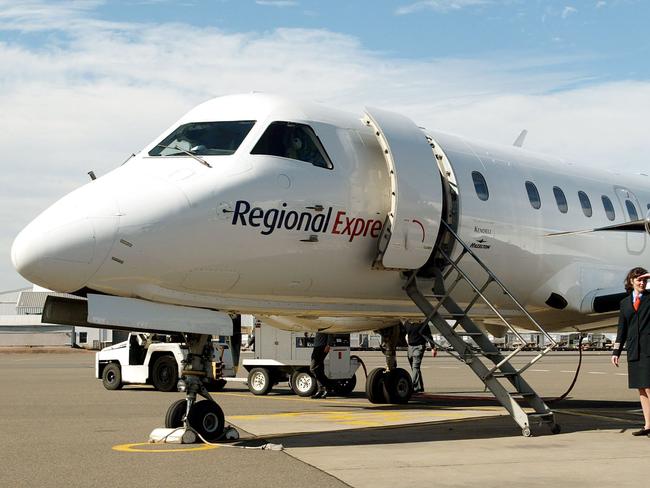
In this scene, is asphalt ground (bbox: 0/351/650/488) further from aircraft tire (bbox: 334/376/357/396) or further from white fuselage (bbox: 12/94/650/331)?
aircraft tire (bbox: 334/376/357/396)

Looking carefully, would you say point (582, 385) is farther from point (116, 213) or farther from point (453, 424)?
point (116, 213)

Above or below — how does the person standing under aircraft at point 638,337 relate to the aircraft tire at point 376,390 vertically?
above

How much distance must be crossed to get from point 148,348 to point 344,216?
40.8 feet

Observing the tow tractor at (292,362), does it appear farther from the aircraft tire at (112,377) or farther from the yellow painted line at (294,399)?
the aircraft tire at (112,377)

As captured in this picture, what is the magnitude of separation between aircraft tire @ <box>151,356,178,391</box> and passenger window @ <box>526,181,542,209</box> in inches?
429

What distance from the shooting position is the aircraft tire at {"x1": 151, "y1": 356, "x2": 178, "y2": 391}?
2269 centimetres

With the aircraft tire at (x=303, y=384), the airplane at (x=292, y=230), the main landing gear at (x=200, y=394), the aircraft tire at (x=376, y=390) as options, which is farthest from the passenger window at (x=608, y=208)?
the main landing gear at (x=200, y=394)

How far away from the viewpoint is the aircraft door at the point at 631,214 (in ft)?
56.1

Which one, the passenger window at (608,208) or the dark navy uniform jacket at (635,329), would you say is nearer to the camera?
the dark navy uniform jacket at (635,329)

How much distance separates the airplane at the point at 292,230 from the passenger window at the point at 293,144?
0.02 metres

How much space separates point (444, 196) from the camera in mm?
13570

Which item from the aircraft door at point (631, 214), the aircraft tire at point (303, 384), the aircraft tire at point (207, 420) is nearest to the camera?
the aircraft tire at point (207, 420)

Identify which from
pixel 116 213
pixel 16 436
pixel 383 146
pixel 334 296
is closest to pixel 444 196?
pixel 383 146

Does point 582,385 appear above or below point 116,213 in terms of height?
below
